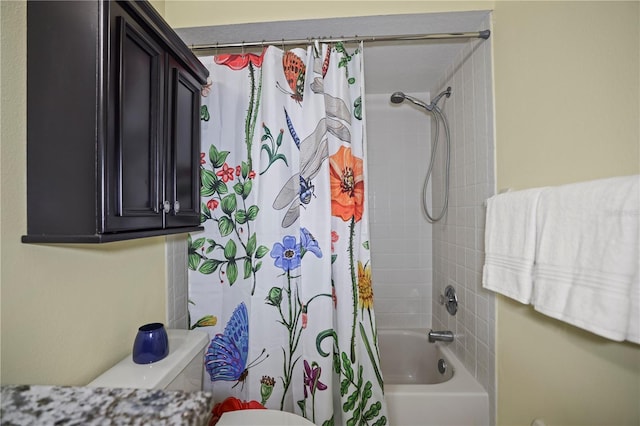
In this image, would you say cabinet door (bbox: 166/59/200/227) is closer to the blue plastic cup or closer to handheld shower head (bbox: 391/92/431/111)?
the blue plastic cup

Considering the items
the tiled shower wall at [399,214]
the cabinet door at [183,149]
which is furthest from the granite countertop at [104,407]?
the tiled shower wall at [399,214]

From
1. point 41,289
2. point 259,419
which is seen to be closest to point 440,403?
point 259,419

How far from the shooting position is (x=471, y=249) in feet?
5.07

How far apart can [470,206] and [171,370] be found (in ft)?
5.23

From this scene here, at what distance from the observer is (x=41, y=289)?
0.76 metres

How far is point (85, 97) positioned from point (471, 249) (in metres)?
1.73

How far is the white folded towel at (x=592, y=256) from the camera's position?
0.60 m

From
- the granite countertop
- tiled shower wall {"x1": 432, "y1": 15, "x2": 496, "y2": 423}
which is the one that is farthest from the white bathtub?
the granite countertop

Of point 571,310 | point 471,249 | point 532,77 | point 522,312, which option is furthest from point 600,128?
point 471,249

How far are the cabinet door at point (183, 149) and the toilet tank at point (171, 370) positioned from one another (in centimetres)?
49

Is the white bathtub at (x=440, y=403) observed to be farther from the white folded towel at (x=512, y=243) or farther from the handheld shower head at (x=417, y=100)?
the handheld shower head at (x=417, y=100)

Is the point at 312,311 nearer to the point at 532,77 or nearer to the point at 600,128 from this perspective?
the point at 600,128

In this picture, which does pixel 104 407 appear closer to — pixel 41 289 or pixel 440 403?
pixel 41 289

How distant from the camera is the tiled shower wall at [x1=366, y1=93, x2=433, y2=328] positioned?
2266 mm
